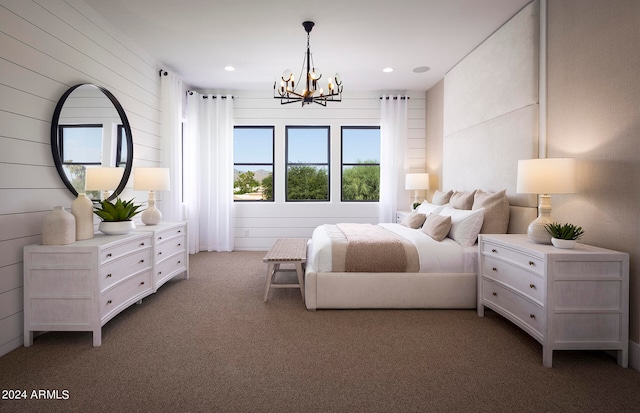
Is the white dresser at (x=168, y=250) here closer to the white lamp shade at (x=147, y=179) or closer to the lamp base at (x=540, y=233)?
the white lamp shade at (x=147, y=179)

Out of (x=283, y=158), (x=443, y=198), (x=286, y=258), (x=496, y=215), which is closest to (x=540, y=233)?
(x=496, y=215)

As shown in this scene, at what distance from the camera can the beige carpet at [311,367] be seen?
176cm

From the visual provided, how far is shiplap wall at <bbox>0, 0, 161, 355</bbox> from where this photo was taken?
2277 mm

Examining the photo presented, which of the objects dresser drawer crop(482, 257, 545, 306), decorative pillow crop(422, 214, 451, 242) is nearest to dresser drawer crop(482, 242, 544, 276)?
dresser drawer crop(482, 257, 545, 306)

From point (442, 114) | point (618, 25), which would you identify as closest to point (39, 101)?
point (618, 25)

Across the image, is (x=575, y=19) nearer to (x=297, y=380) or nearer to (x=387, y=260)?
(x=387, y=260)

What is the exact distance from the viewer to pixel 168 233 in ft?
11.9

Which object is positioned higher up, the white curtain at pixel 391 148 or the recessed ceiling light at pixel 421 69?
the recessed ceiling light at pixel 421 69

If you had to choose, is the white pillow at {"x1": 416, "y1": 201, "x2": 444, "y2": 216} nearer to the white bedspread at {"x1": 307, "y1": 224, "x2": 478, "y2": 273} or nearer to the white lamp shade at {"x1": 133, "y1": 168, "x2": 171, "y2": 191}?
the white bedspread at {"x1": 307, "y1": 224, "x2": 478, "y2": 273}

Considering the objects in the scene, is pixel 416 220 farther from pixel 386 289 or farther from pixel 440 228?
pixel 386 289

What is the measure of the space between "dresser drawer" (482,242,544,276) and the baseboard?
0.71 metres

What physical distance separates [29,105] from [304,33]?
2.59m

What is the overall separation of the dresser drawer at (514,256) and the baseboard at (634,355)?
711 mm

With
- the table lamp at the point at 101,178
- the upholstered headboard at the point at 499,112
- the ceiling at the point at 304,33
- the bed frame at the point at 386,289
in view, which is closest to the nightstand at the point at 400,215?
the upholstered headboard at the point at 499,112
